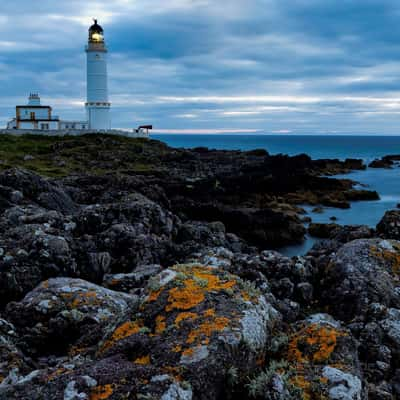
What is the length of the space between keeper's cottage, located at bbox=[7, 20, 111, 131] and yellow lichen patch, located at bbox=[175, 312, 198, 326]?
8495 centimetres

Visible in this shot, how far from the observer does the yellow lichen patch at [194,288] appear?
6.77m

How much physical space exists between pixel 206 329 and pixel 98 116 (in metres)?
87.1

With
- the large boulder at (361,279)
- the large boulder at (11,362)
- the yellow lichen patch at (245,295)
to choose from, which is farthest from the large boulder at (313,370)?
the large boulder at (361,279)

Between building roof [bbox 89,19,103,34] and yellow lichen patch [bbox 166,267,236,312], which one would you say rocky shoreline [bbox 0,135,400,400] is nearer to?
yellow lichen patch [bbox 166,267,236,312]

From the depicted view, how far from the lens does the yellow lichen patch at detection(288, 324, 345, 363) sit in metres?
6.61

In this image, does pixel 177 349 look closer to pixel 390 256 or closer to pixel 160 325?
pixel 160 325

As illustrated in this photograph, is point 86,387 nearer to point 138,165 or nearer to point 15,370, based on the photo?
point 15,370

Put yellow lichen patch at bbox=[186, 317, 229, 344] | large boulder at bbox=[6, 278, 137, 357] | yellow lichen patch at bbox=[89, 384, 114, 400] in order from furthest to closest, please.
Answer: large boulder at bbox=[6, 278, 137, 357] < yellow lichen patch at bbox=[186, 317, 229, 344] < yellow lichen patch at bbox=[89, 384, 114, 400]

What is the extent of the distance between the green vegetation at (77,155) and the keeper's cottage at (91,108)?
297 inches

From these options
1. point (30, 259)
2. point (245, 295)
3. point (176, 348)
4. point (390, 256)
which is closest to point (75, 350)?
point (176, 348)

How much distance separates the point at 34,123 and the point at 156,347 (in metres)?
91.3

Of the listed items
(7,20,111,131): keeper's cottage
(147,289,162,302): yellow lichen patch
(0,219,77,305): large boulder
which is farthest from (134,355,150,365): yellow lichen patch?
(7,20,111,131): keeper's cottage

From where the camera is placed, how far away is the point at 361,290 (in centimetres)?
1123

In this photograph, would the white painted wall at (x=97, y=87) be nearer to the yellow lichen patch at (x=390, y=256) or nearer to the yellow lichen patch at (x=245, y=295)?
the yellow lichen patch at (x=390, y=256)
